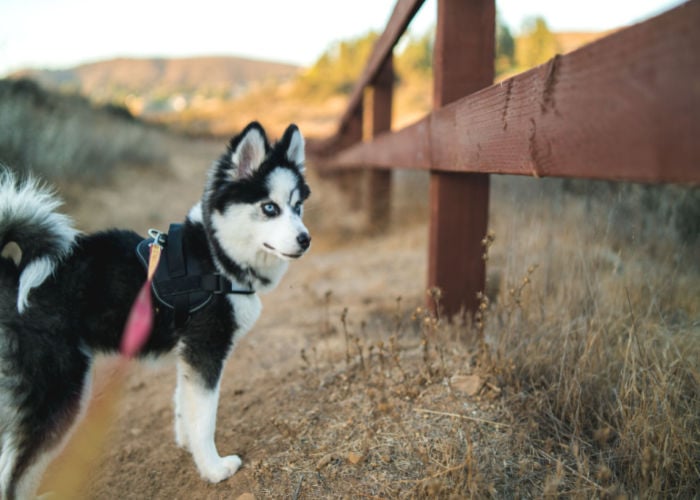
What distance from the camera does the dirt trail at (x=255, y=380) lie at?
7.82ft

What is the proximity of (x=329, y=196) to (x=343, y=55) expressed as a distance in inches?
783

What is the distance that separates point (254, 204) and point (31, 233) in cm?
107

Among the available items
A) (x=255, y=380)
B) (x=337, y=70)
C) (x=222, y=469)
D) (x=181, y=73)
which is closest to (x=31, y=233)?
(x=222, y=469)

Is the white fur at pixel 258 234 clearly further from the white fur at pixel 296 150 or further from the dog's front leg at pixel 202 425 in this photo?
the dog's front leg at pixel 202 425

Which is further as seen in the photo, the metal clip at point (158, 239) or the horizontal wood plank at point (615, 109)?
the metal clip at point (158, 239)

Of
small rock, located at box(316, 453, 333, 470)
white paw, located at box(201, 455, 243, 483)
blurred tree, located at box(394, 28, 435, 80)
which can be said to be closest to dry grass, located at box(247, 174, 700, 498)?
small rock, located at box(316, 453, 333, 470)

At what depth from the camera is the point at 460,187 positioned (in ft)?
9.37

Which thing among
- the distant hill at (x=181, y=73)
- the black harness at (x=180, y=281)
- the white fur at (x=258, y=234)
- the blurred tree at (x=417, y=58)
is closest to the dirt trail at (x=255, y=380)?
the black harness at (x=180, y=281)

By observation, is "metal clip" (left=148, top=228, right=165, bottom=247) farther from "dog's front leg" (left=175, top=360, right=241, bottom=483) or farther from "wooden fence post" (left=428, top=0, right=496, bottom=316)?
"wooden fence post" (left=428, top=0, right=496, bottom=316)

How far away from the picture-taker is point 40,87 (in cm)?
1282

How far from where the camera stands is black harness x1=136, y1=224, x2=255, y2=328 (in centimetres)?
241

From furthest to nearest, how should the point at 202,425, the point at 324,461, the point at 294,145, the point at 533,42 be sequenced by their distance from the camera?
the point at 533,42
the point at 294,145
the point at 202,425
the point at 324,461

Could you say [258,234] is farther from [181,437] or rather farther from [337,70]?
[337,70]

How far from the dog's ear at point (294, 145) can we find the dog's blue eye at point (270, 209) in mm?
404
